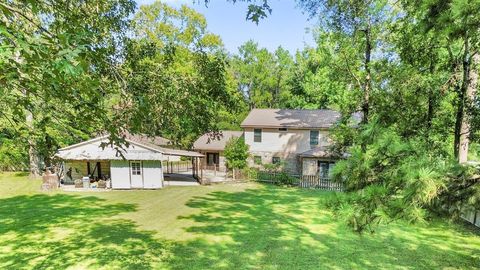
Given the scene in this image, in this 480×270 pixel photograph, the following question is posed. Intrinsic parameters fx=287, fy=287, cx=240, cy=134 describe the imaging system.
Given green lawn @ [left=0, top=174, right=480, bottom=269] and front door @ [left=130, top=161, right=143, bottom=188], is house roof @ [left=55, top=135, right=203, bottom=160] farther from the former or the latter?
green lawn @ [left=0, top=174, right=480, bottom=269]

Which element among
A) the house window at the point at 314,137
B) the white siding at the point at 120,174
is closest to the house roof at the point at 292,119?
the house window at the point at 314,137

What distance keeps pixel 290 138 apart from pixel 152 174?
13321 mm

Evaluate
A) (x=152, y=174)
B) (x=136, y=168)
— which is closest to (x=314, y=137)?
(x=152, y=174)

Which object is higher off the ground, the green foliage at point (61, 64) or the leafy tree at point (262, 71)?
the leafy tree at point (262, 71)

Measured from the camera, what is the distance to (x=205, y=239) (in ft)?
36.9

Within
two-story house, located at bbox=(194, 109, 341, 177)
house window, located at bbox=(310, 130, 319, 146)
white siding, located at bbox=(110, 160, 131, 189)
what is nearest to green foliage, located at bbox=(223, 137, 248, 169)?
two-story house, located at bbox=(194, 109, 341, 177)

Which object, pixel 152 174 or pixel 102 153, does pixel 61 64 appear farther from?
pixel 102 153

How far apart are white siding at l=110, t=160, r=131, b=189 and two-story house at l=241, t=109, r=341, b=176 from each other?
39.1 feet

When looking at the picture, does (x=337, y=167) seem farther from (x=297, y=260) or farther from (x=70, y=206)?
(x=70, y=206)

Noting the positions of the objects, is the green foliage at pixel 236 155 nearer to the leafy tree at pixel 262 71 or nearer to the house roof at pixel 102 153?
the house roof at pixel 102 153

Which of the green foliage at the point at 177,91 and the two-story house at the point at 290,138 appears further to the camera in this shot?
the two-story house at the point at 290,138

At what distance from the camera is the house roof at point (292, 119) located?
1077 inches

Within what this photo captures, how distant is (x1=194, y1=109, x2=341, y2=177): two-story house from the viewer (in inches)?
1032

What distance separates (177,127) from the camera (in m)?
5.94
